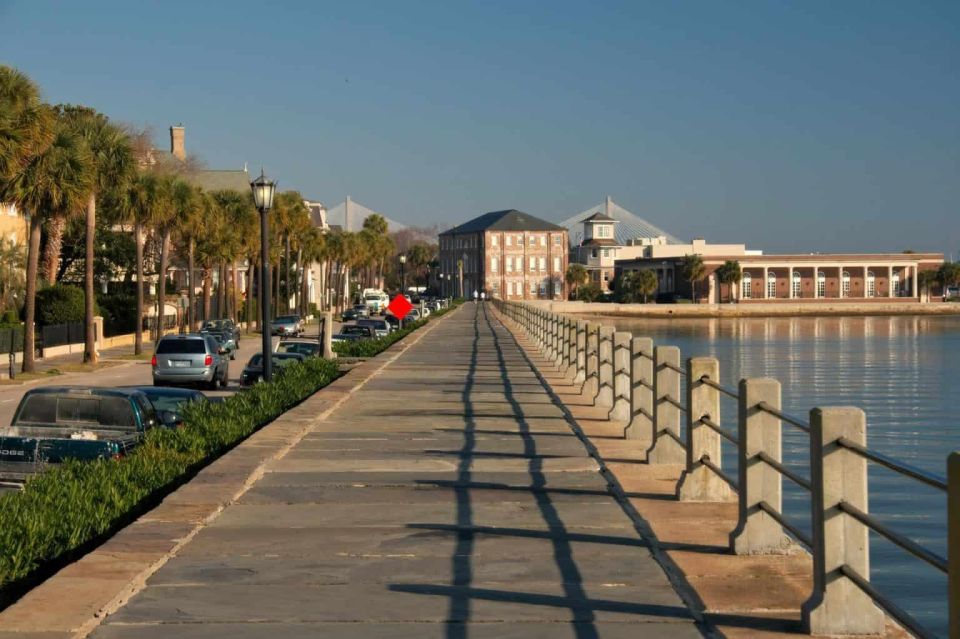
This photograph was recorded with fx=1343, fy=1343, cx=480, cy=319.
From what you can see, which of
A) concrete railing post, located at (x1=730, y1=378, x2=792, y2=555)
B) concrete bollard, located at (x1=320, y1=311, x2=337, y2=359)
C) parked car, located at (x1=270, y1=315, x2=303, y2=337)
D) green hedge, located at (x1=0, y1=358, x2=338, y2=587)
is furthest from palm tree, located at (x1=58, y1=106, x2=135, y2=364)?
concrete railing post, located at (x1=730, y1=378, x2=792, y2=555)

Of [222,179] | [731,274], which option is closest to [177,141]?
[222,179]

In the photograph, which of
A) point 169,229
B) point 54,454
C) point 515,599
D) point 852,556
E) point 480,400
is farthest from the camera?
point 169,229

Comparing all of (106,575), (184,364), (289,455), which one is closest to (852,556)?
(106,575)

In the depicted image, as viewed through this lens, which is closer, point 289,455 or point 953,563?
point 953,563

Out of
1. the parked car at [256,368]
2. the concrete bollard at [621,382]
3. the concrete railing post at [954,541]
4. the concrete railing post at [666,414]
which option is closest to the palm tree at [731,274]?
the parked car at [256,368]

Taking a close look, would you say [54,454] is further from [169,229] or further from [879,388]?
[169,229]

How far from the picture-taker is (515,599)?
796 centimetres

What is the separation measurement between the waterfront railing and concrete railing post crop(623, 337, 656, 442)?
83.7 inches

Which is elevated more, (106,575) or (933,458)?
(106,575)

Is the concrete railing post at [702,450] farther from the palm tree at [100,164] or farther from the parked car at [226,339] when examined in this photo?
the parked car at [226,339]

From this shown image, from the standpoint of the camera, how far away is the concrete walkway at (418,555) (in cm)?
745

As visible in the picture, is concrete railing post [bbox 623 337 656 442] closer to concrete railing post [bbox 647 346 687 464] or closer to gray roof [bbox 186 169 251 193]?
concrete railing post [bbox 647 346 687 464]

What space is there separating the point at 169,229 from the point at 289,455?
63.2 metres

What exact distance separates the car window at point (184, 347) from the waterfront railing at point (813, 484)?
2643 centimetres
